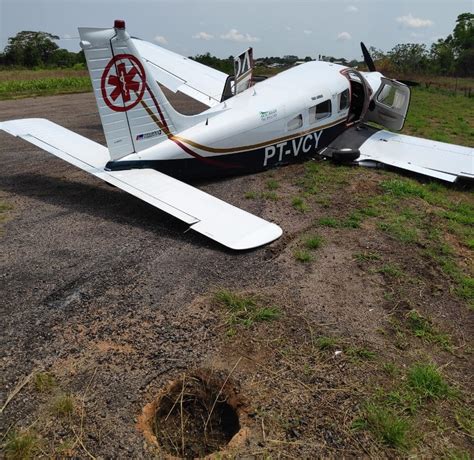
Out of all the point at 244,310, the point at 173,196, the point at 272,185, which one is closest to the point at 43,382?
the point at 244,310

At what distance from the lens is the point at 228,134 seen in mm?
7641

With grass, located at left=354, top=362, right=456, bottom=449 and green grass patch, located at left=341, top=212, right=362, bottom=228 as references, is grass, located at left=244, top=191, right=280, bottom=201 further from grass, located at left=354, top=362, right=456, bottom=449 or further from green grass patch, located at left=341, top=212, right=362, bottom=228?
grass, located at left=354, top=362, right=456, bottom=449

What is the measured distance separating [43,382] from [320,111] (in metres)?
7.94

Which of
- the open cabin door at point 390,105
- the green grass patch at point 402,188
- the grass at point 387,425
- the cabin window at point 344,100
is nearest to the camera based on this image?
the grass at point 387,425

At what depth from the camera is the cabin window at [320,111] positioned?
9.07 metres

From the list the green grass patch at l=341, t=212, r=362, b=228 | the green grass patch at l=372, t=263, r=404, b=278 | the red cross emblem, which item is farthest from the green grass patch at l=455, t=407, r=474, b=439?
the red cross emblem

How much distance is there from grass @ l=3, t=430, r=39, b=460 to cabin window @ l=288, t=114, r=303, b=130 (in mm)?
7309

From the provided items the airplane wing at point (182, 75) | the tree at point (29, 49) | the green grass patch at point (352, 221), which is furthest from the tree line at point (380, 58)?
the green grass patch at point (352, 221)

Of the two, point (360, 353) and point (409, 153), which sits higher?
point (409, 153)

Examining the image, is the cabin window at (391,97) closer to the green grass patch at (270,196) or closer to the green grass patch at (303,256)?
the green grass patch at (270,196)

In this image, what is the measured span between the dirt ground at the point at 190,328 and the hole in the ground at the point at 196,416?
0.09 meters

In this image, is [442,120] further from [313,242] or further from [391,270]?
[391,270]

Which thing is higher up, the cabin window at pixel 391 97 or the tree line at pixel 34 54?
the tree line at pixel 34 54

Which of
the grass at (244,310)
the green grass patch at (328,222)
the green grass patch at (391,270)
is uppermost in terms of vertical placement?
the grass at (244,310)
